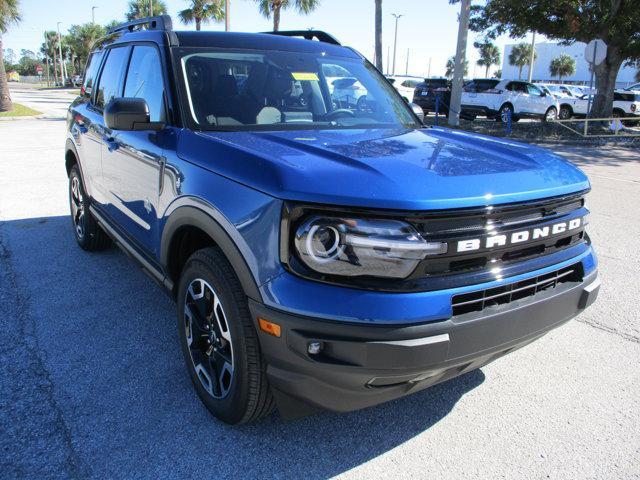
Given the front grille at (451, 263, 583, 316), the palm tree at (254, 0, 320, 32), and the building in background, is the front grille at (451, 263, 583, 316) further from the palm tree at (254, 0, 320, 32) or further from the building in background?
the building in background

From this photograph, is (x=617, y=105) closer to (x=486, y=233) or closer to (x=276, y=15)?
(x=276, y=15)

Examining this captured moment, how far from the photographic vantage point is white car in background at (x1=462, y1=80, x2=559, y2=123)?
21734 mm

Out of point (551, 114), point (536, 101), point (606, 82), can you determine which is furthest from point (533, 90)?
point (606, 82)

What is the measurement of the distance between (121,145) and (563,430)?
3119 millimetres

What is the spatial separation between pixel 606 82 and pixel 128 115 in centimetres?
1927

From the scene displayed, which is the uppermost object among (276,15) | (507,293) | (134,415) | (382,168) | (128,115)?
(276,15)

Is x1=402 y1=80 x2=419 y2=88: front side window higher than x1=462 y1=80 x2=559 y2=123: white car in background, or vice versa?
x1=402 y1=80 x2=419 y2=88: front side window

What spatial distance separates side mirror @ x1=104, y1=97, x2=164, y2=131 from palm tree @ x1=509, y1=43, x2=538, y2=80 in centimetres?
8325

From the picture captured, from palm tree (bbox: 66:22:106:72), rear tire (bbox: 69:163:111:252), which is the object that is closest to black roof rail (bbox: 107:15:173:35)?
rear tire (bbox: 69:163:111:252)

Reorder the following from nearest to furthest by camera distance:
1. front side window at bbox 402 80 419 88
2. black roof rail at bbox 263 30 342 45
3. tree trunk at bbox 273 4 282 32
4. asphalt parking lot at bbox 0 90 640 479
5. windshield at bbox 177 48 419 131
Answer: asphalt parking lot at bbox 0 90 640 479, windshield at bbox 177 48 419 131, black roof rail at bbox 263 30 342 45, front side window at bbox 402 80 419 88, tree trunk at bbox 273 4 282 32

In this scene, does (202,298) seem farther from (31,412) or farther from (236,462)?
(31,412)

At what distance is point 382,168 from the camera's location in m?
2.12

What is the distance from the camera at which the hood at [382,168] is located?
1.94 meters

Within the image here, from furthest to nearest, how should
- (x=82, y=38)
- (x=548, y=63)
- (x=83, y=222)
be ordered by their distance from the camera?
(x=548, y=63) < (x=82, y=38) < (x=83, y=222)
